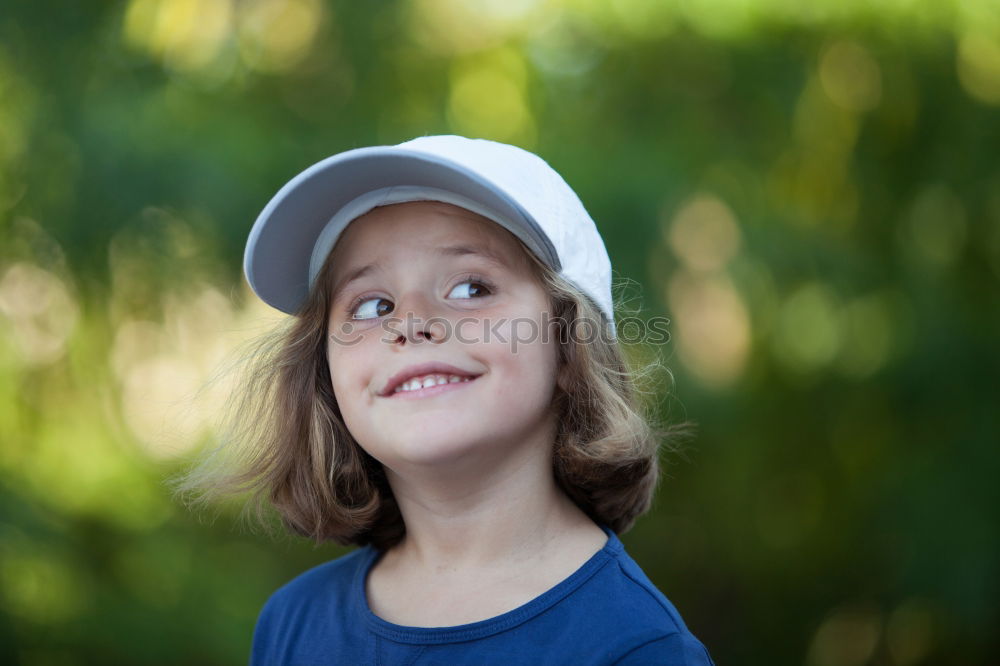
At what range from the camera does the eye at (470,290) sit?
4.40 ft

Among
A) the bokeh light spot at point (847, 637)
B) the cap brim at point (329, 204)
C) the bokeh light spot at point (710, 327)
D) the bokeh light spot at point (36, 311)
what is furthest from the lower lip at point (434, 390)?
the bokeh light spot at point (847, 637)

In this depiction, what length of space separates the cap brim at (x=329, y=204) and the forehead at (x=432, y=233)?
0.03 m

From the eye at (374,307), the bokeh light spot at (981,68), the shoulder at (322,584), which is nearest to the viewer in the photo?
the eye at (374,307)

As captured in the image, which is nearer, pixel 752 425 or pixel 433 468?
pixel 433 468

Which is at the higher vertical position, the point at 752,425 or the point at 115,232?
the point at 115,232

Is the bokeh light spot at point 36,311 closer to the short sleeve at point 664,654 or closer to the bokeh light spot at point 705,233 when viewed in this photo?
the bokeh light spot at point 705,233

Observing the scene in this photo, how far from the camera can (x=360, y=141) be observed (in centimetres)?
252

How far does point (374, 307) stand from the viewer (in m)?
Answer: 1.40

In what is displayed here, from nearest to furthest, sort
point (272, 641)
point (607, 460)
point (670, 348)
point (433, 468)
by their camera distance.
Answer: point (433, 468) → point (607, 460) → point (272, 641) → point (670, 348)

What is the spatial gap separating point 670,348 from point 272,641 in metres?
1.35

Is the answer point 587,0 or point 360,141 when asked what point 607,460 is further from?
point 587,0

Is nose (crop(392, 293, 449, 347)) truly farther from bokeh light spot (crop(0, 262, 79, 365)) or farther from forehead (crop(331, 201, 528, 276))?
bokeh light spot (crop(0, 262, 79, 365))

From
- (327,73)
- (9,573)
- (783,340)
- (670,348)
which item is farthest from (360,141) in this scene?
(9,573)

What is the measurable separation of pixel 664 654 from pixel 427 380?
1.56 ft
